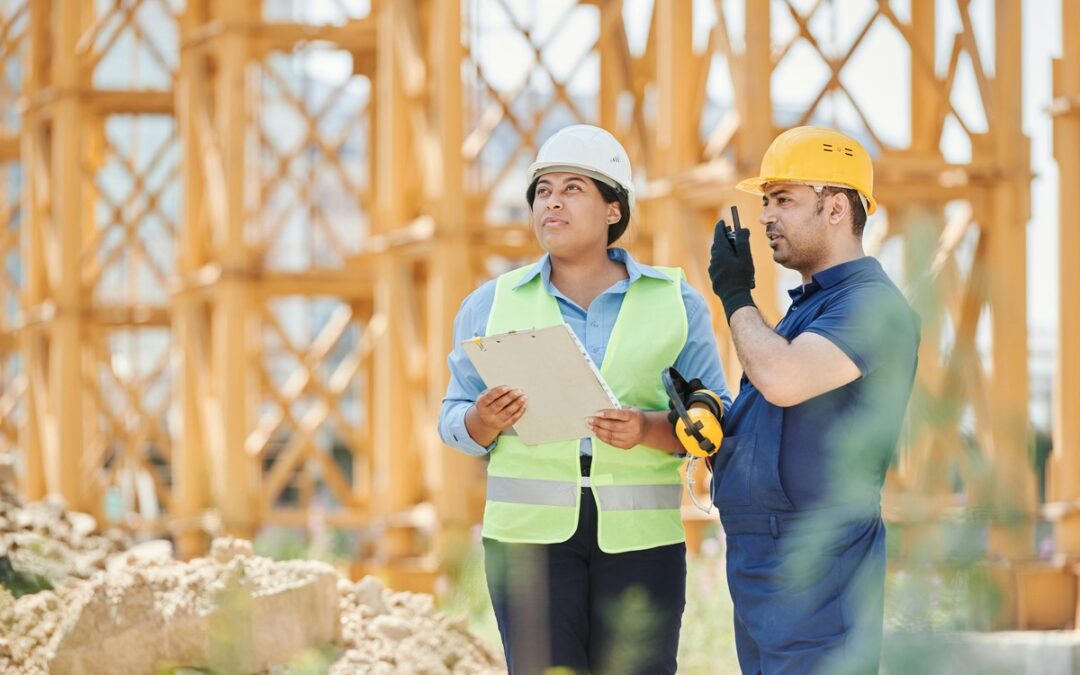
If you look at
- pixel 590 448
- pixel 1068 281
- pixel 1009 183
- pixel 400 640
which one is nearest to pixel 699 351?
pixel 590 448

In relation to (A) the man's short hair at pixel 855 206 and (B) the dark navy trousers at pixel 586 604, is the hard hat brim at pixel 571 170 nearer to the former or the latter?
(A) the man's short hair at pixel 855 206

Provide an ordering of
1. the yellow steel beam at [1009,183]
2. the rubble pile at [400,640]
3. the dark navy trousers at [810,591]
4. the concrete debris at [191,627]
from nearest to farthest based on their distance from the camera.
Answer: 1. the dark navy trousers at [810,591]
2. the concrete debris at [191,627]
3. the rubble pile at [400,640]
4. the yellow steel beam at [1009,183]

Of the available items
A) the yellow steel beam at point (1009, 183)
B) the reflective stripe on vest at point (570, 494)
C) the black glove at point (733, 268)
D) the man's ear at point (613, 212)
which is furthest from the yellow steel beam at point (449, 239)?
the black glove at point (733, 268)

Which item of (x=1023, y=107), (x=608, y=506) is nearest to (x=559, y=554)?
(x=608, y=506)

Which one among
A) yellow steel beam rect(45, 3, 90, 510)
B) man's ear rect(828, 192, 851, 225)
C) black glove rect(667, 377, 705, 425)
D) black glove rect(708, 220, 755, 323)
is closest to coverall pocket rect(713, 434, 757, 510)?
black glove rect(667, 377, 705, 425)

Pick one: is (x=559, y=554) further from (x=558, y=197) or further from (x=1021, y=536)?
(x=1021, y=536)

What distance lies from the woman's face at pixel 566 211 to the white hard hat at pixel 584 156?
0.08 ft

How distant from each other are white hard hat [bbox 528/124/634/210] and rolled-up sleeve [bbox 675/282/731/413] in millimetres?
372

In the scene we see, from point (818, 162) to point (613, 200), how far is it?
2.18ft

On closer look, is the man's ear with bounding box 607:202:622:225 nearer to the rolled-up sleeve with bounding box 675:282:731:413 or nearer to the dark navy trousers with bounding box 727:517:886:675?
the rolled-up sleeve with bounding box 675:282:731:413

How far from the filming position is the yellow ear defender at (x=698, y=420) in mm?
4258

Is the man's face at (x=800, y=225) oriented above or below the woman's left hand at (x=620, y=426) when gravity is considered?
above

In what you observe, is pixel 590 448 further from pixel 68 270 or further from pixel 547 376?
pixel 68 270

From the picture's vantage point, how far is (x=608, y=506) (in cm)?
452
